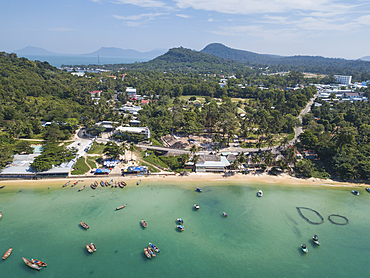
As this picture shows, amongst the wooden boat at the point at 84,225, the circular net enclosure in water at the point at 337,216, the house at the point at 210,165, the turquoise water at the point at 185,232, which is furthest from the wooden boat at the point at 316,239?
the wooden boat at the point at 84,225

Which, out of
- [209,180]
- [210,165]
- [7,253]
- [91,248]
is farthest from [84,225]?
[210,165]

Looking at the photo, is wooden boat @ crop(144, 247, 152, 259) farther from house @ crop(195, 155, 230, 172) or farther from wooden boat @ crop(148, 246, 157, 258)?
house @ crop(195, 155, 230, 172)

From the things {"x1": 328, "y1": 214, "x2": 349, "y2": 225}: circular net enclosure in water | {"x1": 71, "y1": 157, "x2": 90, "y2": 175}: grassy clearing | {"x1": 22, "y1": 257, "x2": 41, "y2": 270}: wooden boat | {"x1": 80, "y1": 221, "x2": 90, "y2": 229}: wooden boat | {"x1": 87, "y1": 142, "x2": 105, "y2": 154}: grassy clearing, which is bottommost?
{"x1": 22, "y1": 257, "x2": 41, "y2": 270}: wooden boat

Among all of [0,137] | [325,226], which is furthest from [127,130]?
[325,226]

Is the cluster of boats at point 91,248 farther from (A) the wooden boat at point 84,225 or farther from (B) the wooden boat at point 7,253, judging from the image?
(B) the wooden boat at point 7,253

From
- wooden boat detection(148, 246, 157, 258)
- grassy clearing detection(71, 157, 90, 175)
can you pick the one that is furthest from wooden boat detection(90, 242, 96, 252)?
grassy clearing detection(71, 157, 90, 175)

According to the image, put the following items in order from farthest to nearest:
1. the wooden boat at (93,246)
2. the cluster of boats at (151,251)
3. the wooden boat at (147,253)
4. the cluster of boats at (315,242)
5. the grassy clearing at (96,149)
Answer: the grassy clearing at (96,149), the cluster of boats at (315,242), the wooden boat at (93,246), the cluster of boats at (151,251), the wooden boat at (147,253)

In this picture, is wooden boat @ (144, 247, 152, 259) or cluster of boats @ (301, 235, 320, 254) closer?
wooden boat @ (144, 247, 152, 259)

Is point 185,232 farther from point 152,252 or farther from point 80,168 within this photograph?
point 80,168
